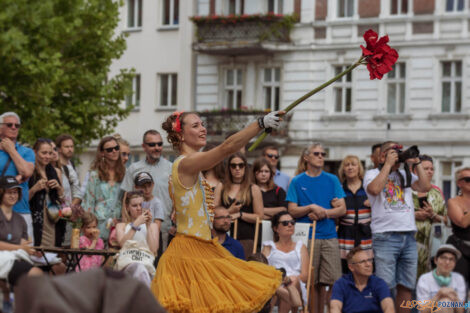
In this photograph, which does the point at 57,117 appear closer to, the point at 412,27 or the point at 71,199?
the point at 412,27

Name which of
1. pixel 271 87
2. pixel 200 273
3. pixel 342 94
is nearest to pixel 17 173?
pixel 200 273

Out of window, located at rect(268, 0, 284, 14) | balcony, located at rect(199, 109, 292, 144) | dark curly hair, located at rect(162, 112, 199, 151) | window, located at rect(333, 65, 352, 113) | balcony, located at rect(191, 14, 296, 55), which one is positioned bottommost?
dark curly hair, located at rect(162, 112, 199, 151)

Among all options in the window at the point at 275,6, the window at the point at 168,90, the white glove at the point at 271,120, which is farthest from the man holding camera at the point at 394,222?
the window at the point at 168,90

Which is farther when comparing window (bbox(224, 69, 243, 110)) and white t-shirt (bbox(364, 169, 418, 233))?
window (bbox(224, 69, 243, 110))

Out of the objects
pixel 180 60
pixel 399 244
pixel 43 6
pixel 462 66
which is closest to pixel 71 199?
pixel 399 244

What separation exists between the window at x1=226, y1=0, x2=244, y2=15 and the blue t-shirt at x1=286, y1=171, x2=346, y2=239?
25981 millimetres

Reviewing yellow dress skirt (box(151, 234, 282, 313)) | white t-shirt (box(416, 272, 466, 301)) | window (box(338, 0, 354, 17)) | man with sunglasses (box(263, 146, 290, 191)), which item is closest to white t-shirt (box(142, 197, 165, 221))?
man with sunglasses (box(263, 146, 290, 191))

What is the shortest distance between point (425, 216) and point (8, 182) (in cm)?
531

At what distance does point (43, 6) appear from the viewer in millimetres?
30062

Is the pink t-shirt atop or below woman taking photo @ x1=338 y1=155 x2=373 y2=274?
below

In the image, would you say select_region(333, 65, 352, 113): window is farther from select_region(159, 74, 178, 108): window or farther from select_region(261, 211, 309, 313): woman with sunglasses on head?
select_region(261, 211, 309, 313): woman with sunglasses on head

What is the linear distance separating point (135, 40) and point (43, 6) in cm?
1103

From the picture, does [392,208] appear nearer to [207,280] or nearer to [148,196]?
[148,196]

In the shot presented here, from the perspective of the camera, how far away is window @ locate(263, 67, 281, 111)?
37.2m
